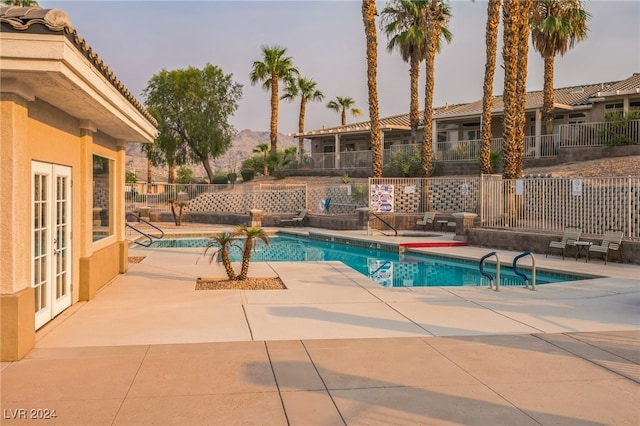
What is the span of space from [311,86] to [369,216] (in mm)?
32076

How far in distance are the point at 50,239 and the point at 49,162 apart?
1.09 meters

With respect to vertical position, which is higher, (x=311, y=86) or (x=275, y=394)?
(x=311, y=86)

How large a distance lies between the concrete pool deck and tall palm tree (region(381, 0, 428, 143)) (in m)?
28.3

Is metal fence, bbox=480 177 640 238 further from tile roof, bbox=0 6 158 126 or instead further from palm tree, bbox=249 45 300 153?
palm tree, bbox=249 45 300 153

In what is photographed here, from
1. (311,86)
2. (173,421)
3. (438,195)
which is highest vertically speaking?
(311,86)

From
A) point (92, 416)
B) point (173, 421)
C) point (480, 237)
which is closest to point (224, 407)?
point (173, 421)

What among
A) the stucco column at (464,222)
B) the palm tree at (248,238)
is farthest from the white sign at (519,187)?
the palm tree at (248,238)

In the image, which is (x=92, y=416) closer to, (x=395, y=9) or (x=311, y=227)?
(x=311, y=227)

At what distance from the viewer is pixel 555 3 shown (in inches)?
1356

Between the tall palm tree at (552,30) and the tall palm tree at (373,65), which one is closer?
the tall palm tree at (373,65)

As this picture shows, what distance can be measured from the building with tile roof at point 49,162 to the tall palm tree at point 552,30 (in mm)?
28173

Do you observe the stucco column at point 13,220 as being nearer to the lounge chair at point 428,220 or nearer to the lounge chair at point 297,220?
the lounge chair at point 428,220

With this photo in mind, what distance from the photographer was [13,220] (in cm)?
645

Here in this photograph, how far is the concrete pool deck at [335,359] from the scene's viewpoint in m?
5.13
